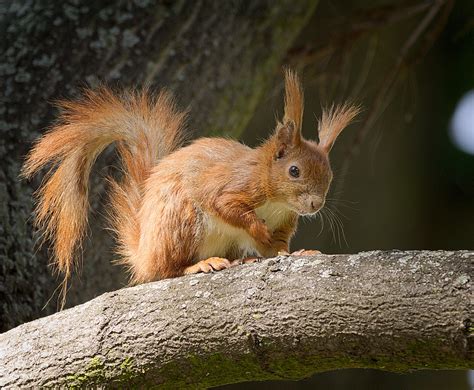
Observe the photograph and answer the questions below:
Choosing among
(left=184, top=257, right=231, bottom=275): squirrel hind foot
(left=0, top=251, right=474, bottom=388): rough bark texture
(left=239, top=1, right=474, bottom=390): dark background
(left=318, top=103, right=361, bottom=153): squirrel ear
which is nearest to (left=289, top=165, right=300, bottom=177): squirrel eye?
(left=318, top=103, right=361, bottom=153): squirrel ear

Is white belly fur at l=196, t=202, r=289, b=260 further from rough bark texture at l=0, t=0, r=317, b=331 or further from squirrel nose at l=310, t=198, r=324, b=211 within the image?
rough bark texture at l=0, t=0, r=317, b=331

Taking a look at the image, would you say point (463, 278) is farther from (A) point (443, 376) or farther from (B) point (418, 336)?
(A) point (443, 376)

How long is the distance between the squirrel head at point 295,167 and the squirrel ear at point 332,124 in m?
0.08

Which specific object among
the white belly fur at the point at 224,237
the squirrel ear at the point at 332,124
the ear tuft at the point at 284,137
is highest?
the squirrel ear at the point at 332,124

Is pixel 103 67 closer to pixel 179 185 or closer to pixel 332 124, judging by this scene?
pixel 179 185

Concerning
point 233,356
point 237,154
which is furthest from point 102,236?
point 233,356

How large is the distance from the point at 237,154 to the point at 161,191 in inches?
8.8

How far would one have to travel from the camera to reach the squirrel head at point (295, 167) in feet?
6.41

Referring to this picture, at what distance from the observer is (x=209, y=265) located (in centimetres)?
178

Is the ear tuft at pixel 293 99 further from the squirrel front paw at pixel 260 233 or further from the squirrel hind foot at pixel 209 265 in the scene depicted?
the squirrel hind foot at pixel 209 265

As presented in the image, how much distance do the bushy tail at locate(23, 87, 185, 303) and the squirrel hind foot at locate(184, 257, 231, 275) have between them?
12.7 inches

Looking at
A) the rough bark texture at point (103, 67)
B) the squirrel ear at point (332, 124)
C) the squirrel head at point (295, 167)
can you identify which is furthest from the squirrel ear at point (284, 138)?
the rough bark texture at point (103, 67)

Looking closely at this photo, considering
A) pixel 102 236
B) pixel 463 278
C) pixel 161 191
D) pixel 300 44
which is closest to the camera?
pixel 463 278

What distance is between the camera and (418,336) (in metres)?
1.17
